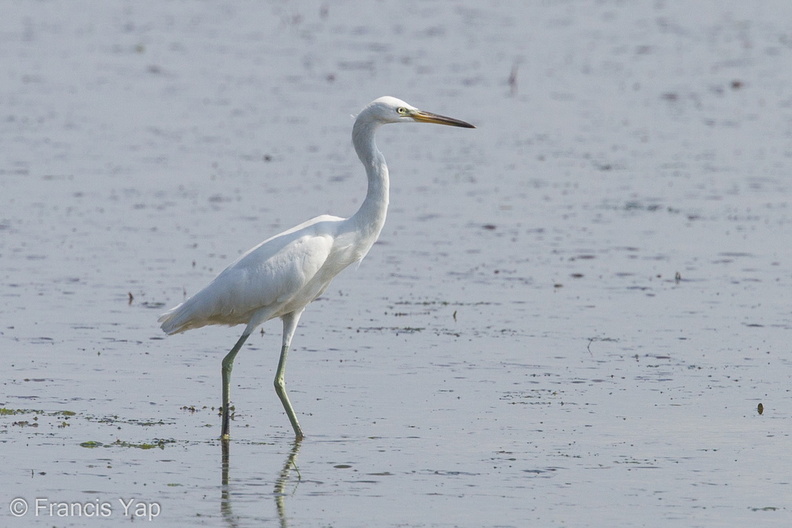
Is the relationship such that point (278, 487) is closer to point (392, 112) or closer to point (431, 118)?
point (392, 112)

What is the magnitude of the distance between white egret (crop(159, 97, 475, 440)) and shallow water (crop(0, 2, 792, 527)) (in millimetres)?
658

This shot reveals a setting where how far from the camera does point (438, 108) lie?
2394 cm

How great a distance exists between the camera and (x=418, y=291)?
46.3 feet

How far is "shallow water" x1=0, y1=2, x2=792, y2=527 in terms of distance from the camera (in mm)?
8961

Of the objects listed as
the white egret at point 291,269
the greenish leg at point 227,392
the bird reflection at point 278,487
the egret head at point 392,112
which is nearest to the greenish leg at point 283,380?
the white egret at point 291,269

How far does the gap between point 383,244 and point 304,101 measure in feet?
31.9

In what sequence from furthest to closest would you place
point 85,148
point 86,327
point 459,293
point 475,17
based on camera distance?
1. point 475,17
2. point 85,148
3. point 459,293
4. point 86,327

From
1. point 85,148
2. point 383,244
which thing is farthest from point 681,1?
point 383,244

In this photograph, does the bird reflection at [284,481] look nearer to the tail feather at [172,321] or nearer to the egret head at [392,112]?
the tail feather at [172,321]

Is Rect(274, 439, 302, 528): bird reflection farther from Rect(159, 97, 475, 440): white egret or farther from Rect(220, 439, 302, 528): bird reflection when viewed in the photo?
Rect(159, 97, 475, 440): white egret

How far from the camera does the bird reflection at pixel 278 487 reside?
827cm

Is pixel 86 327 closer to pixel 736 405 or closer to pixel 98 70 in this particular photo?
pixel 736 405
